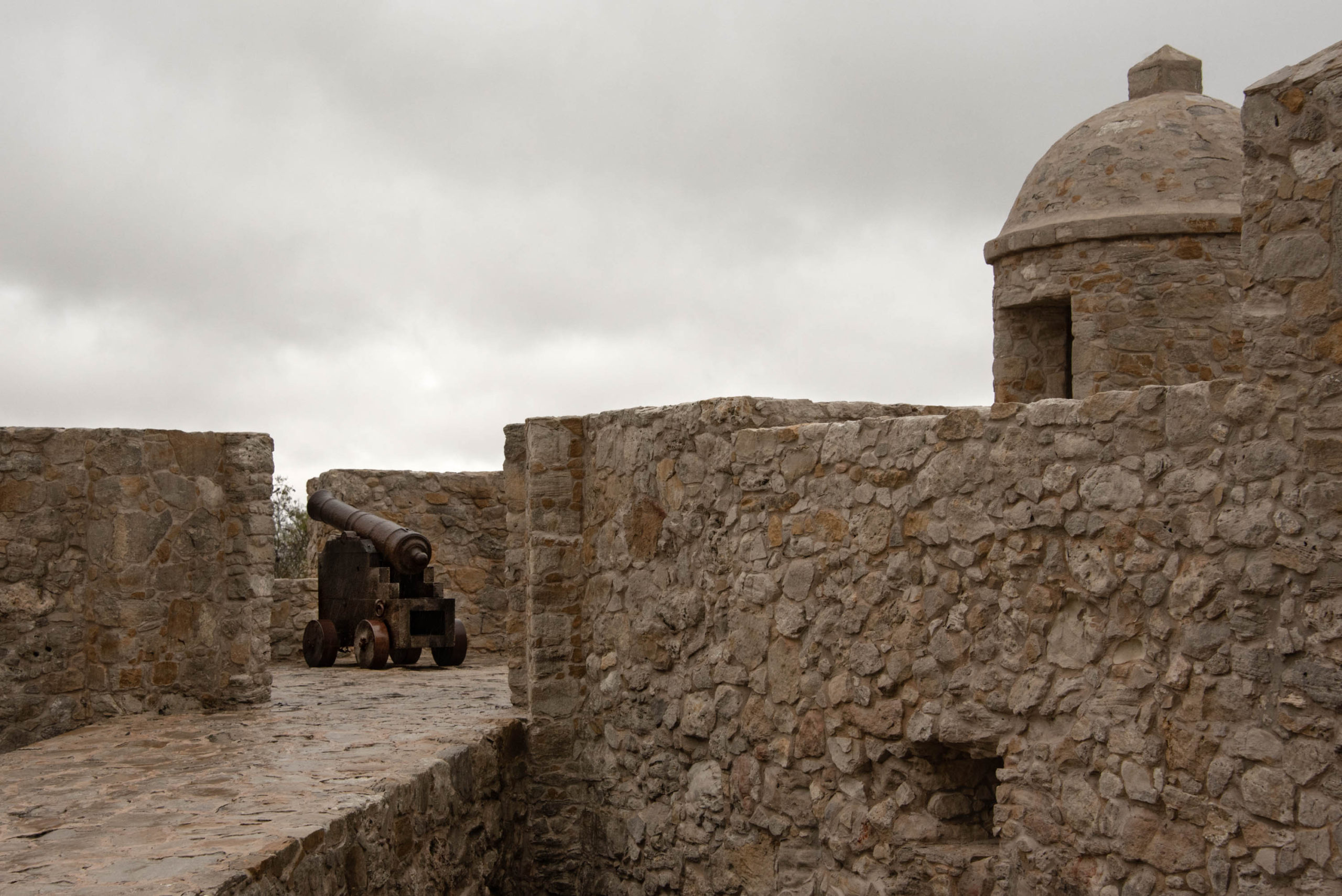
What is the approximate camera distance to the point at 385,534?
1115 centimetres

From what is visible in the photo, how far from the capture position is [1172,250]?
10.1 metres

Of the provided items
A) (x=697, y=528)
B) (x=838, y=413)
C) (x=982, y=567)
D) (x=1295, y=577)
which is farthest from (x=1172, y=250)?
(x=1295, y=577)

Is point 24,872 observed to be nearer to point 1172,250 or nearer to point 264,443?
point 264,443

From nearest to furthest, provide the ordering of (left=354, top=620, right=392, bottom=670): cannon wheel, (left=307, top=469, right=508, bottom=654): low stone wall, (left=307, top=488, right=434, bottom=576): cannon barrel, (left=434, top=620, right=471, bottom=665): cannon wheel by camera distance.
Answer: (left=307, top=488, right=434, bottom=576): cannon barrel
(left=354, top=620, right=392, bottom=670): cannon wheel
(left=434, top=620, right=471, bottom=665): cannon wheel
(left=307, top=469, right=508, bottom=654): low stone wall

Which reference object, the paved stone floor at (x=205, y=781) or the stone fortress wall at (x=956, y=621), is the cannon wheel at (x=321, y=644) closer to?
the paved stone floor at (x=205, y=781)

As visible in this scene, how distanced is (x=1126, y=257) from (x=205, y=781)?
24.0 feet

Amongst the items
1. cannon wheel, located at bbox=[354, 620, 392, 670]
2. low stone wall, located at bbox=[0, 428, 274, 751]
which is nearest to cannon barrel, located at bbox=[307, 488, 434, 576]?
cannon wheel, located at bbox=[354, 620, 392, 670]

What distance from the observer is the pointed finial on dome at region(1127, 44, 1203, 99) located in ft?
36.1

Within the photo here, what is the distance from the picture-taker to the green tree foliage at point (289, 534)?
80.8 ft

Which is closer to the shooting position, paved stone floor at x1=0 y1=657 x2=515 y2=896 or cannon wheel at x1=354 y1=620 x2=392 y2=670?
paved stone floor at x1=0 y1=657 x2=515 y2=896

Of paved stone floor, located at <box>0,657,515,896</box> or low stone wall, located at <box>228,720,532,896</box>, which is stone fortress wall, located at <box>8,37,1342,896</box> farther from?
paved stone floor, located at <box>0,657,515,896</box>

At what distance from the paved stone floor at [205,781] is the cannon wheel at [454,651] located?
5.00ft

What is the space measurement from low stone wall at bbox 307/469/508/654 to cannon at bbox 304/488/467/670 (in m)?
0.65

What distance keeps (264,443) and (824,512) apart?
14.4ft
